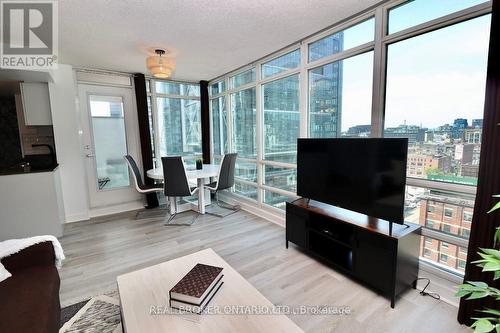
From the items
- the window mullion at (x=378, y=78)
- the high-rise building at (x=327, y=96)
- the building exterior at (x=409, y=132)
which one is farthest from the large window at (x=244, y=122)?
the building exterior at (x=409, y=132)

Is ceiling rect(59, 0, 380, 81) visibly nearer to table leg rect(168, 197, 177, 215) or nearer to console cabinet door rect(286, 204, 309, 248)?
console cabinet door rect(286, 204, 309, 248)

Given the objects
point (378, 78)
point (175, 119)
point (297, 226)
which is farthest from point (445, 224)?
point (175, 119)

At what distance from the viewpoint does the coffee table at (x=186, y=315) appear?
1.17m

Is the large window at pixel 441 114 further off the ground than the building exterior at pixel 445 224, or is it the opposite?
the large window at pixel 441 114

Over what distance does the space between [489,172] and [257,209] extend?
3.00m

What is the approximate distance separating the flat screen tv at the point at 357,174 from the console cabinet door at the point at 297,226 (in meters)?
0.21

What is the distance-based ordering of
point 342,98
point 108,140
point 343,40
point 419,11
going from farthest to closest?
point 108,140, point 342,98, point 343,40, point 419,11

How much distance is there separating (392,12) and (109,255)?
12.7ft

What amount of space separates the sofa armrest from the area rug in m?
0.48

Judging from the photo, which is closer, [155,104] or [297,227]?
[297,227]

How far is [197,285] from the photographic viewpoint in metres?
1.34

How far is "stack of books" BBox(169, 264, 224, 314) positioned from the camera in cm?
126

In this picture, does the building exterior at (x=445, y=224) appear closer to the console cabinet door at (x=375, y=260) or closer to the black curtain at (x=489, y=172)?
the black curtain at (x=489, y=172)

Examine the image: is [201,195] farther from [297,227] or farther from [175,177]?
[297,227]
